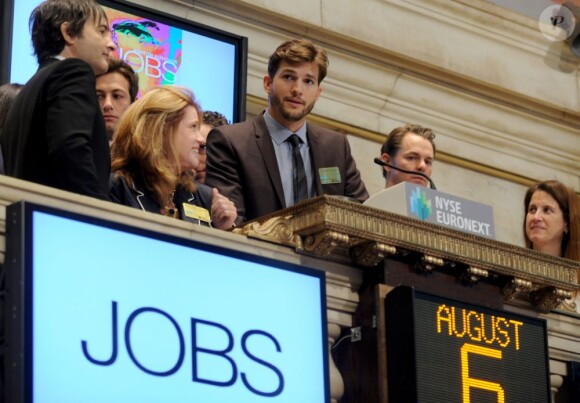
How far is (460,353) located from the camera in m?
5.23

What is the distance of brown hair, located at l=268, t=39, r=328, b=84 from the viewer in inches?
266

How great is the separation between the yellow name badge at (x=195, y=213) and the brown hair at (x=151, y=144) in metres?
0.09

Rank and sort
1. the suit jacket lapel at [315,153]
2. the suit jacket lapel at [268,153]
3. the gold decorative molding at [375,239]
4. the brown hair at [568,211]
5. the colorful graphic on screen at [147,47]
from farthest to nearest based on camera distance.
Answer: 1. the colorful graphic on screen at [147,47]
2. the brown hair at [568,211]
3. the suit jacket lapel at [315,153]
4. the suit jacket lapel at [268,153]
5. the gold decorative molding at [375,239]

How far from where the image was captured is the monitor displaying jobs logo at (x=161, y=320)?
4281mm

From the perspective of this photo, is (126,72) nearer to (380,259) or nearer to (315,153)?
(315,153)

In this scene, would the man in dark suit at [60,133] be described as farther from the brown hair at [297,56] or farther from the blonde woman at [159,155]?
the brown hair at [297,56]

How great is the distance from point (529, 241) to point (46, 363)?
3.85 m

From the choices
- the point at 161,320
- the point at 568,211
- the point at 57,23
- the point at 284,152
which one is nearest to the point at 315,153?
the point at 284,152

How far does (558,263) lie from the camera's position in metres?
5.81

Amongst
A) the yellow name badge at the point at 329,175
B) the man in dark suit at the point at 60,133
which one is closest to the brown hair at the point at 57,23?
the man in dark suit at the point at 60,133

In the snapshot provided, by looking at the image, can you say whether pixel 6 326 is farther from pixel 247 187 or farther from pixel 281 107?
pixel 281 107

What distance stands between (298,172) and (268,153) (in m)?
0.15

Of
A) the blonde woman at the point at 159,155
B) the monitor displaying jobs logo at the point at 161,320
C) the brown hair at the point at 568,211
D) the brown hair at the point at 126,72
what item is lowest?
the monitor displaying jobs logo at the point at 161,320

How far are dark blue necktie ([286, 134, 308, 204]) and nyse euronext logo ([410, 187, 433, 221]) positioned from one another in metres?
0.98
